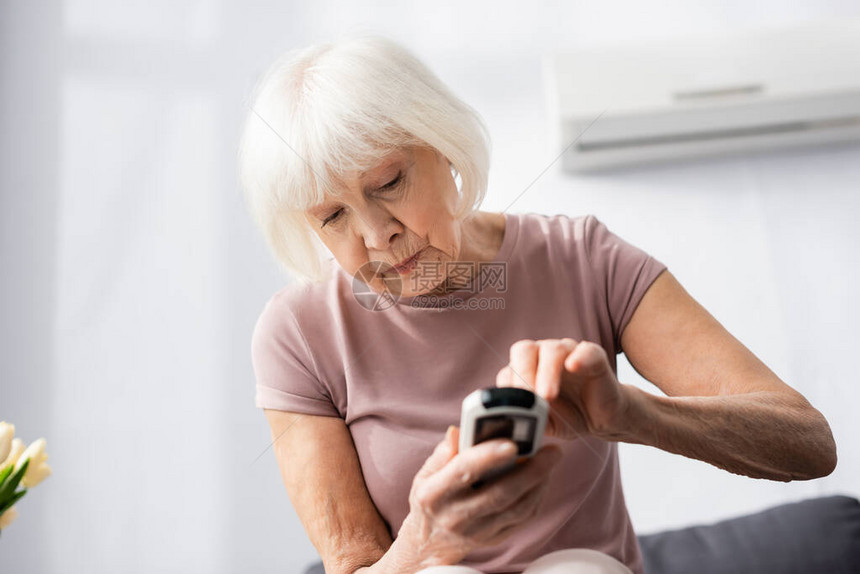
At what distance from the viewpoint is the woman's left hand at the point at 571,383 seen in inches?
22.5

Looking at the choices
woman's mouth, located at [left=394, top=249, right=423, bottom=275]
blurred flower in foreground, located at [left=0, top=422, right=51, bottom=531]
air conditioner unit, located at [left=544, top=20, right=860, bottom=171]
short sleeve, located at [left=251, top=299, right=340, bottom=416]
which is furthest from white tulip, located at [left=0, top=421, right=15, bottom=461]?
air conditioner unit, located at [left=544, top=20, right=860, bottom=171]

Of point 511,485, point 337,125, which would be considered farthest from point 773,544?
point 337,125

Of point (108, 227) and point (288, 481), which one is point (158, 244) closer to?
point (108, 227)

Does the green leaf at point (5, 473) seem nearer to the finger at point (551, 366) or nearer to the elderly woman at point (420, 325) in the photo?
the elderly woman at point (420, 325)

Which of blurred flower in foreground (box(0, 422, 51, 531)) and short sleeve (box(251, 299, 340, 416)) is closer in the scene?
blurred flower in foreground (box(0, 422, 51, 531))

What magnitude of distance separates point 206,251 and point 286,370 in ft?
2.79

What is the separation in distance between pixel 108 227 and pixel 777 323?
4.89 feet

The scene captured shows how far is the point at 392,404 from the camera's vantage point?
3.05 feet

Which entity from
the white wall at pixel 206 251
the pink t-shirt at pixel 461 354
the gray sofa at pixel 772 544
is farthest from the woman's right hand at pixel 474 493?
the white wall at pixel 206 251

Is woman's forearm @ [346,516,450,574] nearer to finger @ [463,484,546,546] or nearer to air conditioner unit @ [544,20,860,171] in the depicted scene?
finger @ [463,484,546,546]

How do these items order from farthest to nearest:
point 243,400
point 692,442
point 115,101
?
point 115,101 → point 243,400 → point 692,442

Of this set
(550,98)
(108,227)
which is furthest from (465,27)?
(108,227)

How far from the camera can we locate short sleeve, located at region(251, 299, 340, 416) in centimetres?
94

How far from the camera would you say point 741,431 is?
72 centimetres
